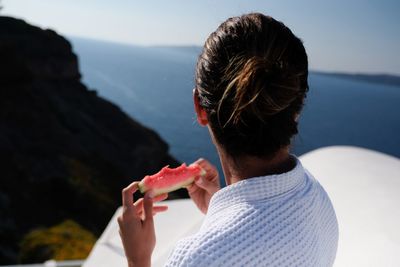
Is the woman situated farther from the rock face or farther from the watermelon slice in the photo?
the rock face

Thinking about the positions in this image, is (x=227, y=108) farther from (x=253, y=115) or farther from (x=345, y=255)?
(x=345, y=255)

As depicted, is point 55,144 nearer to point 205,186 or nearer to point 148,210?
point 205,186

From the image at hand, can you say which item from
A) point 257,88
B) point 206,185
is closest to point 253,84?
point 257,88

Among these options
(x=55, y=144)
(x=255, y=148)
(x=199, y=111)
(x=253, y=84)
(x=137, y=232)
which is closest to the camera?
(x=253, y=84)

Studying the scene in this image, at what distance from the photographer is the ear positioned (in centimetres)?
152

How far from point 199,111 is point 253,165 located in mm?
276

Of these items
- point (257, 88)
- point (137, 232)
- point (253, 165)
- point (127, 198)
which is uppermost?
point (257, 88)

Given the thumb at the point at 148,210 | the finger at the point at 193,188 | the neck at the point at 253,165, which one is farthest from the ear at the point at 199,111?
the finger at the point at 193,188

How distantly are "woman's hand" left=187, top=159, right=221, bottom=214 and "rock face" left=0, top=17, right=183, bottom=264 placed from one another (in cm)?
1749

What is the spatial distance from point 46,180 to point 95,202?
3728 millimetres

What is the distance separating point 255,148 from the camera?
1.42 metres

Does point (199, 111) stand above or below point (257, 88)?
below

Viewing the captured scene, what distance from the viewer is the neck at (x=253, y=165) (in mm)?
1459

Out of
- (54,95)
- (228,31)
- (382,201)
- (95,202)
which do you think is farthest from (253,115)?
(54,95)
